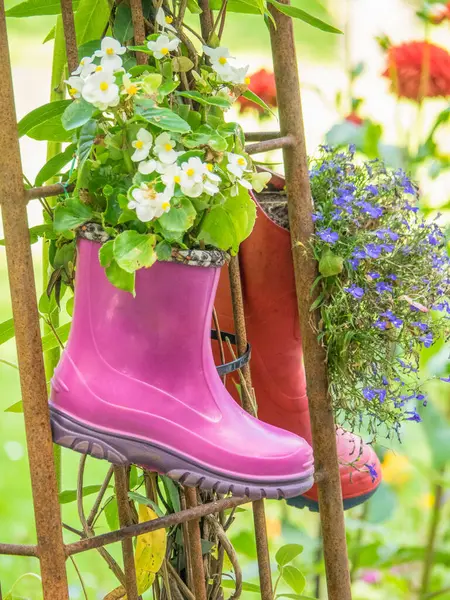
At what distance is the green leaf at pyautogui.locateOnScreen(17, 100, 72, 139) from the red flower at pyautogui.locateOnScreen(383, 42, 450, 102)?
806 millimetres

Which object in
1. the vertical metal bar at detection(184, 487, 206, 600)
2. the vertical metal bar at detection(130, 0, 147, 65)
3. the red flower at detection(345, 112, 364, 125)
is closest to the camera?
the vertical metal bar at detection(130, 0, 147, 65)

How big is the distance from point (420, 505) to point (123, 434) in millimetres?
1687

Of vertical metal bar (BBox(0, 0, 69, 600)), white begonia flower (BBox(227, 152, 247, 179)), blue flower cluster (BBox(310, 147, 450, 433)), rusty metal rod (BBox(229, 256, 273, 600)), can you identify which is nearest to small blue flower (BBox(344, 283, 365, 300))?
blue flower cluster (BBox(310, 147, 450, 433))

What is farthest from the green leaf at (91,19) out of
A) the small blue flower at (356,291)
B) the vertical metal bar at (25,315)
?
the small blue flower at (356,291)

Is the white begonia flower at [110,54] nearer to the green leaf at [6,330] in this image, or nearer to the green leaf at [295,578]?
the green leaf at [6,330]

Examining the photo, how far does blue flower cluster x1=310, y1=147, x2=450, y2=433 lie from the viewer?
36.7 inches

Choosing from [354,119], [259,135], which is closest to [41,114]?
[259,135]

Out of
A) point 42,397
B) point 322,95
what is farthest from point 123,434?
point 322,95

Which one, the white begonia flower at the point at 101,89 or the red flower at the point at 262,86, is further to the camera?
the red flower at the point at 262,86

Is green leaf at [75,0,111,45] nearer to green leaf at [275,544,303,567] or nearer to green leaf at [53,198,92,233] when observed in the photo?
green leaf at [53,198,92,233]

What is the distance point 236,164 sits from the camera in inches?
28.9

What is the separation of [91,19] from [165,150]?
0.78 ft

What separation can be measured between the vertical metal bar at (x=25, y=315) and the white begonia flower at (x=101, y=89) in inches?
3.4

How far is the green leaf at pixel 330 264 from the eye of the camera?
3.03 ft
